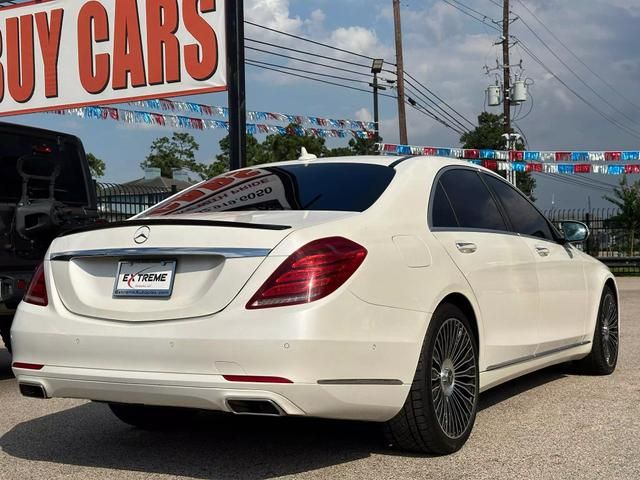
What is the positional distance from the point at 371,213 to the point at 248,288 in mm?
800

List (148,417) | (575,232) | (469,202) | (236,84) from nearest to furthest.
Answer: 1. (148,417)
2. (469,202)
3. (575,232)
4. (236,84)

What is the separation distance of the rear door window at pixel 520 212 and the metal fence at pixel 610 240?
18576 millimetres

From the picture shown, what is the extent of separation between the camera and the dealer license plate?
12.3 feet

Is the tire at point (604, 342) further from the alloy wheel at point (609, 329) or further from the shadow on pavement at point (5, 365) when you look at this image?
the shadow on pavement at point (5, 365)

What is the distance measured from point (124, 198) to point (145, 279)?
496 inches

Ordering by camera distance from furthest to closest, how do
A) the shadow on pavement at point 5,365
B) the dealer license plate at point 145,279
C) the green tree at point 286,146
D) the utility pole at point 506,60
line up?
the green tree at point 286,146 < the utility pole at point 506,60 < the shadow on pavement at point 5,365 < the dealer license plate at point 145,279

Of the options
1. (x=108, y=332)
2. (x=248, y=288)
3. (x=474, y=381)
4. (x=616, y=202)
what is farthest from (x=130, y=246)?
(x=616, y=202)

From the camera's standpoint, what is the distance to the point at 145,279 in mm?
3807

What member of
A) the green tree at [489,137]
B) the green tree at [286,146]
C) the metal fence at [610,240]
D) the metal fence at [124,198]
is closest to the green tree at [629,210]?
the metal fence at [610,240]

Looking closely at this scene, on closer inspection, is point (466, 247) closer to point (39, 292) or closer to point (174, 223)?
point (174, 223)

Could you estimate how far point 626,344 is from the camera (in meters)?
8.42

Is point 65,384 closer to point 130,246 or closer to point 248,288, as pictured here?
point 130,246

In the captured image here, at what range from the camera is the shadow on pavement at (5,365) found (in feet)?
24.6

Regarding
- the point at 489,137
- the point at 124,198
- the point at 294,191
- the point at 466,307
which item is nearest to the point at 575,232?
the point at 466,307
